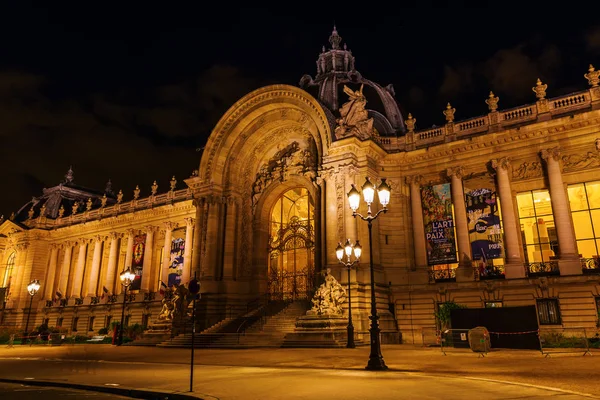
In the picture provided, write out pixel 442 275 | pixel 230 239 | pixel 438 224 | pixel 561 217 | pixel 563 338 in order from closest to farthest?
pixel 563 338 → pixel 561 217 → pixel 442 275 → pixel 438 224 → pixel 230 239

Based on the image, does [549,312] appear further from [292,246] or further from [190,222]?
[190,222]

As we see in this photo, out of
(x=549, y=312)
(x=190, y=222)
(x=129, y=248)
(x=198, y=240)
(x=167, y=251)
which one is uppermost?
(x=190, y=222)

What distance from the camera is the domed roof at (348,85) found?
3180 cm

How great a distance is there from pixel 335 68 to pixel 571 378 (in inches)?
1251

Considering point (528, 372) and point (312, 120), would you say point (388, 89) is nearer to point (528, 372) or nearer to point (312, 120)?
point (312, 120)

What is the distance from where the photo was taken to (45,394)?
8711 mm

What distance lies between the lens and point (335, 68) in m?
37.5

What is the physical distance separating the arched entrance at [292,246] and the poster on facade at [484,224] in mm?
9850

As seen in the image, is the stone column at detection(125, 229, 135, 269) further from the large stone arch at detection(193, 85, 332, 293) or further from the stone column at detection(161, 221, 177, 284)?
the large stone arch at detection(193, 85, 332, 293)

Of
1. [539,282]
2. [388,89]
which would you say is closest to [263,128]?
[388,89]

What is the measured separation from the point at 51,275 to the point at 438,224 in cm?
4271

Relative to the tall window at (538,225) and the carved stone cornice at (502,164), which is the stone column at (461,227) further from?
the tall window at (538,225)

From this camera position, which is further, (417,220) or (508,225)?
(417,220)

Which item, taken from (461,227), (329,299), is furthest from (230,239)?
(461,227)
